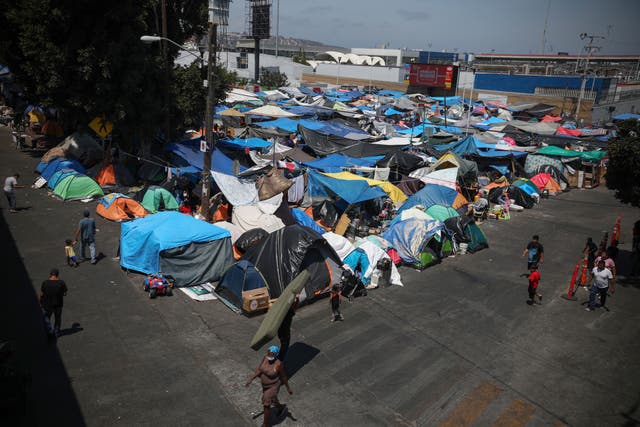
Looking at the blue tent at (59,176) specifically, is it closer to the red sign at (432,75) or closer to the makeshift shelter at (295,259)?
the makeshift shelter at (295,259)

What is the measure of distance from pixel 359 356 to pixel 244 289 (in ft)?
10.7

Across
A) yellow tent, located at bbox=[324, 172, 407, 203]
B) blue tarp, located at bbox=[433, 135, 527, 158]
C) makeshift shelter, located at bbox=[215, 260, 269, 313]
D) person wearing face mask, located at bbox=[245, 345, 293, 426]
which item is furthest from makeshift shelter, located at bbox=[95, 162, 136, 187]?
blue tarp, located at bbox=[433, 135, 527, 158]

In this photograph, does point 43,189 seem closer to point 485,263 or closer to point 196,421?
point 196,421

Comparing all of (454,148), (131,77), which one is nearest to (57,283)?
(131,77)

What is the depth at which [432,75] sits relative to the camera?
56688mm

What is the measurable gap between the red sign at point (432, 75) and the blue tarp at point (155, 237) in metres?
48.0

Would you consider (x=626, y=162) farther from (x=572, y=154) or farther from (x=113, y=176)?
(x=113, y=176)

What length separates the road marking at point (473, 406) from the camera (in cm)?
773

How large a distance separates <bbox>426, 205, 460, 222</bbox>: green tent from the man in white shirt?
5.61 meters

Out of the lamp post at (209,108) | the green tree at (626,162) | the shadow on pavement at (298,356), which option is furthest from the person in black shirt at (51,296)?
the green tree at (626,162)

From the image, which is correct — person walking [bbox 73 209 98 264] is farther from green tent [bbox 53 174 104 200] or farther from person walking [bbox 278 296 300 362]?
person walking [bbox 278 296 300 362]

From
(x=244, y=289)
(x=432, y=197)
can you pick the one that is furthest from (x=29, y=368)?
(x=432, y=197)

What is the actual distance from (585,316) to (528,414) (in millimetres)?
5147

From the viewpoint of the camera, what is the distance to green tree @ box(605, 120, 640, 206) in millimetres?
13582
